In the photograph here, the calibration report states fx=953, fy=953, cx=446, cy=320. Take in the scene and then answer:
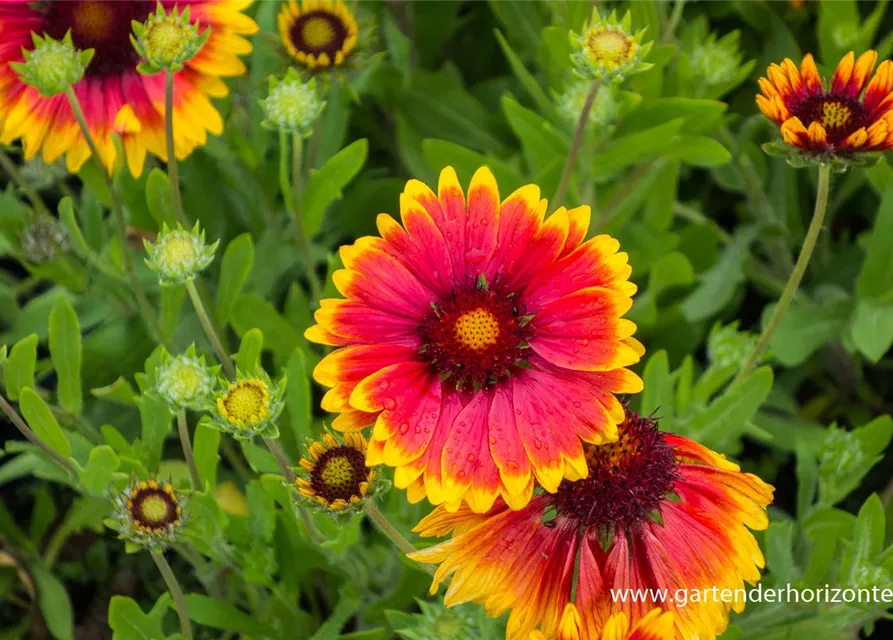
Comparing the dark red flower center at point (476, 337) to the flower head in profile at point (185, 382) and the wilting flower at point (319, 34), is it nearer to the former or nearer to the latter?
the flower head in profile at point (185, 382)

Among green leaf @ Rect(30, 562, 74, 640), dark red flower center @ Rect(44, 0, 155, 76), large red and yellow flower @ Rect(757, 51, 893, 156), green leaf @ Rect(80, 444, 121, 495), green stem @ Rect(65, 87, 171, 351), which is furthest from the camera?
green leaf @ Rect(30, 562, 74, 640)

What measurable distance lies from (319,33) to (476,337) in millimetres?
478

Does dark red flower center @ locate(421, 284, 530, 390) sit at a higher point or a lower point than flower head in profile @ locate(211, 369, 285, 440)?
higher

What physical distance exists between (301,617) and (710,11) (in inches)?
46.8

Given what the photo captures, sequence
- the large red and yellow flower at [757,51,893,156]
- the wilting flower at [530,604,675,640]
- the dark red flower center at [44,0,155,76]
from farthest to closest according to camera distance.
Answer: the dark red flower center at [44,0,155,76] < the large red and yellow flower at [757,51,893,156] < the wilting flower at [530,604,675,640]

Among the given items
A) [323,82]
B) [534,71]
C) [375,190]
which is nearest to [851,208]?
[534,71]

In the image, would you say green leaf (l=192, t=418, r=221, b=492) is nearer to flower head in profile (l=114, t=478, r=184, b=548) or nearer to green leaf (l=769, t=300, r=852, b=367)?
flower head in profile (l=114, t=478, r=184, b=548)

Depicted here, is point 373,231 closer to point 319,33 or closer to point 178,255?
point 319,33

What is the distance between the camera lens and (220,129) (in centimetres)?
116

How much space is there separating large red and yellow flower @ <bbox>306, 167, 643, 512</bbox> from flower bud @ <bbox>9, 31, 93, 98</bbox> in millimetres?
364

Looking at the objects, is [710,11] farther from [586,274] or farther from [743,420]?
[586,274]

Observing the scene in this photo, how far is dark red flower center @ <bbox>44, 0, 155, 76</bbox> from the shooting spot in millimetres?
1180

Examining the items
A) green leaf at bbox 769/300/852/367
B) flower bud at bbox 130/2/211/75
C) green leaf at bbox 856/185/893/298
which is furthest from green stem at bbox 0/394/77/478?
green leaf at bbox 856/185/893/298

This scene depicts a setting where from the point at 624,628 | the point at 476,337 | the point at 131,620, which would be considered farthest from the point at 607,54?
the point at 131,620
